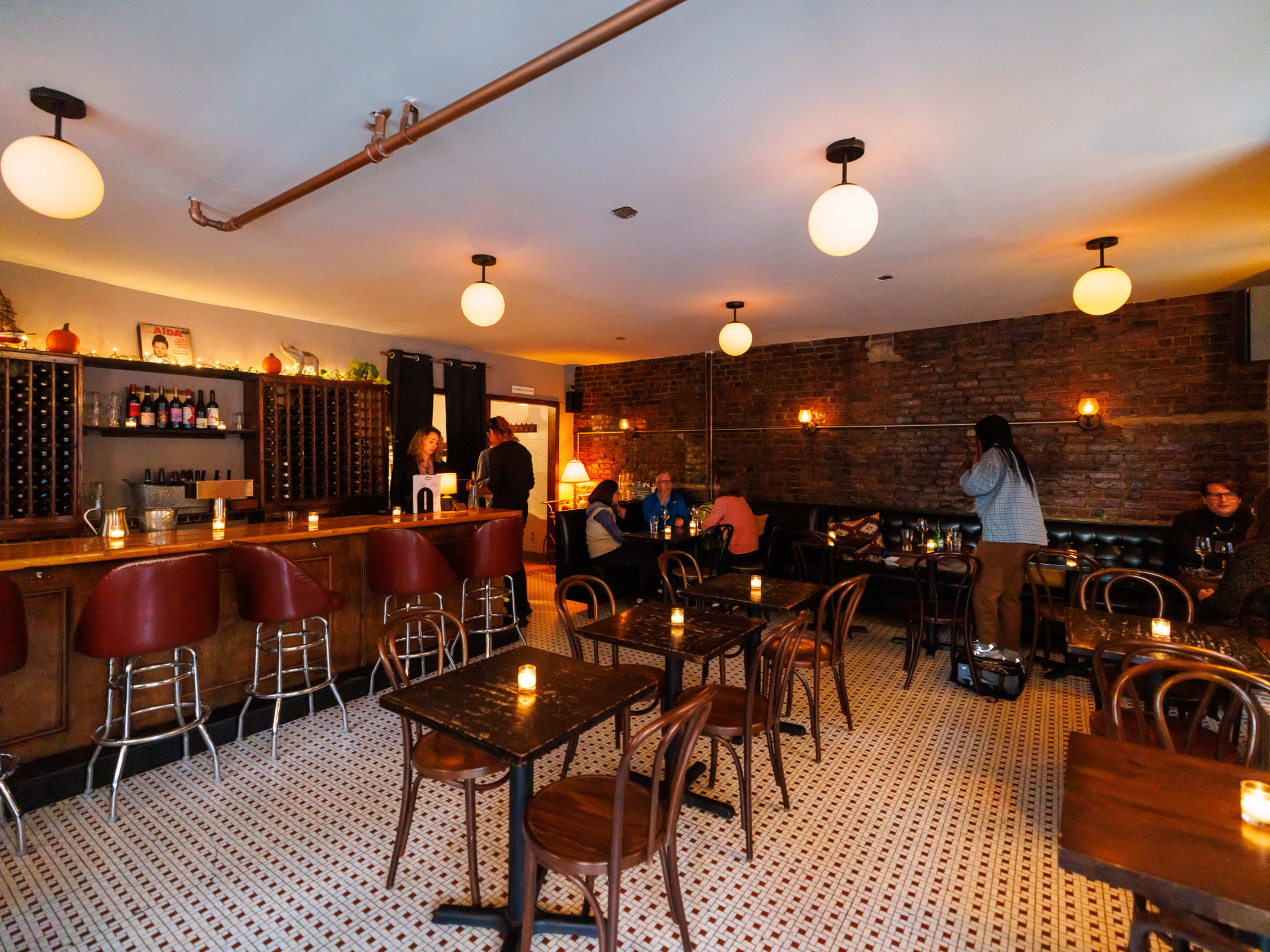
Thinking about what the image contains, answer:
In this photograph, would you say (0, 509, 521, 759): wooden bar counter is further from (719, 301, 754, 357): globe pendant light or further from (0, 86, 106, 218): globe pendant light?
(719, 301, 754, 357): globe pendant light

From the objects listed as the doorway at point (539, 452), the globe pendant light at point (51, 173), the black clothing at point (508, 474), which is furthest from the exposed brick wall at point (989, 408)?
the globe pendant light at point (51, 173)

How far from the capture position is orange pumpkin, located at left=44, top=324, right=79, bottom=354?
4.33 m

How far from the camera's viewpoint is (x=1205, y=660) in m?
2.11

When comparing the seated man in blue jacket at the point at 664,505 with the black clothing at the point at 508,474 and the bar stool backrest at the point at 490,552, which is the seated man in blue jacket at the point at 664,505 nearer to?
the black clothing at the point at 508,474

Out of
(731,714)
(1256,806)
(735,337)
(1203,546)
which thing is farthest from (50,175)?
(1203,546)

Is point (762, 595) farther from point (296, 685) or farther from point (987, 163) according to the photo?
point (296, 685)

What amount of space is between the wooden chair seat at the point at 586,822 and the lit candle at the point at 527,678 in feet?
1.05

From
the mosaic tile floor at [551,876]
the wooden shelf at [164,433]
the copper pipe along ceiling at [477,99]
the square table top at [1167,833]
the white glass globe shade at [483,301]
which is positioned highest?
the copper pipe along ceiling at [477,99]

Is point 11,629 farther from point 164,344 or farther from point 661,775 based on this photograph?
point 164,344

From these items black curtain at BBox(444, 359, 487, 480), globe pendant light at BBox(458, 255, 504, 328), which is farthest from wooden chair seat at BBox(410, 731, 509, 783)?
black curtain at BBox(444, 359, 487, 480)

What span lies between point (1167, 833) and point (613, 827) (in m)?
1.24

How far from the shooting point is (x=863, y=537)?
5.38 metres

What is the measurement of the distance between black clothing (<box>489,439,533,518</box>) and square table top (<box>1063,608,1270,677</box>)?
409 cm

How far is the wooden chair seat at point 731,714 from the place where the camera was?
8.02 ft
